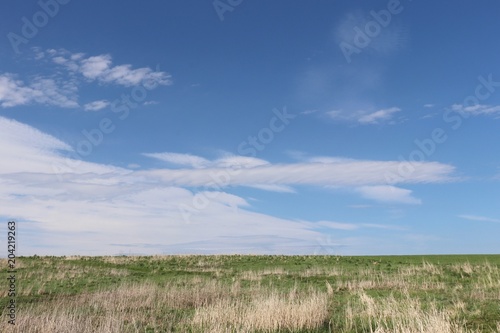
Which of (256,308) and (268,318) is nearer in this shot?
(268,318)

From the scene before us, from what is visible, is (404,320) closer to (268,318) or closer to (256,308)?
(268,318)

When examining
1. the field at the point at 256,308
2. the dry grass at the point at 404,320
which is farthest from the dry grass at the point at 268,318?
the dry grass at the point at 404,320

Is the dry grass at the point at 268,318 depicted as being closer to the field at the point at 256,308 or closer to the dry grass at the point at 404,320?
the field at the point at 256,308

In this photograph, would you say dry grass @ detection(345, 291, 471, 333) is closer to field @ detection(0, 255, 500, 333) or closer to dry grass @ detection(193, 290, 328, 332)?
field @ detection(0, 255, 500, 333)

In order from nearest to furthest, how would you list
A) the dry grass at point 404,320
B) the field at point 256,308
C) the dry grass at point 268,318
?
the dry grass at point 404,320 → the field at point 256,308 → the dry grass at point 268,318

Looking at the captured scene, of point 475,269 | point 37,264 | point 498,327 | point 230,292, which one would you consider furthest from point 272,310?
point 37,264

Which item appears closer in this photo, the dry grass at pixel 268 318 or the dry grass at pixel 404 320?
the dry grass at pixel 404 320

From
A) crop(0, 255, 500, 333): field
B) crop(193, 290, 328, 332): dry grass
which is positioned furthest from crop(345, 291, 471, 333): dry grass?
crop(193, 290, 328, 332): dry grass

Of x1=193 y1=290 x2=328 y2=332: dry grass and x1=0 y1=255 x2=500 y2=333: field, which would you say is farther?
x1=193 y1=290 x2=328 y2=332: dry grass

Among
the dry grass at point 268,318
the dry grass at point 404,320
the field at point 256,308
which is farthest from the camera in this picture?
the dry grass at point 268,318

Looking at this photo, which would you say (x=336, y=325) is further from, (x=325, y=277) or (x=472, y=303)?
(x=325, y=277)

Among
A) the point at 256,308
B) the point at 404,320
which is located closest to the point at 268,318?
the point at 256,308

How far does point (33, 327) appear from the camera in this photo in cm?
1550

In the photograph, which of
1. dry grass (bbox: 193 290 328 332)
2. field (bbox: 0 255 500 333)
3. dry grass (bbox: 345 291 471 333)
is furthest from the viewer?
dry grass (bbox: 193 290 328 332)
